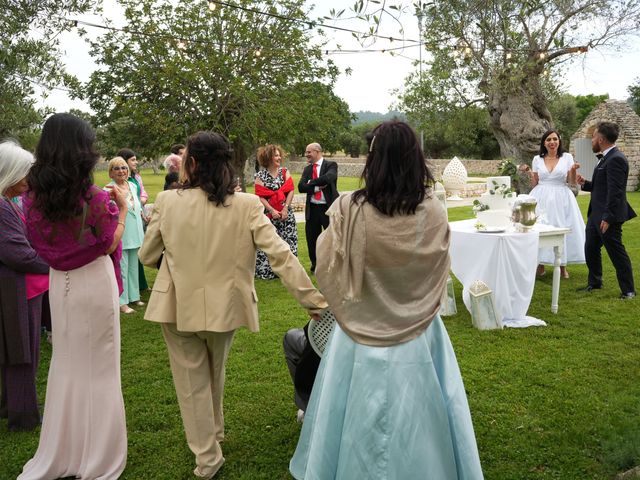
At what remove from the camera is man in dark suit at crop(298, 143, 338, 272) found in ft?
27.1

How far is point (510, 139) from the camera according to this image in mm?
16266

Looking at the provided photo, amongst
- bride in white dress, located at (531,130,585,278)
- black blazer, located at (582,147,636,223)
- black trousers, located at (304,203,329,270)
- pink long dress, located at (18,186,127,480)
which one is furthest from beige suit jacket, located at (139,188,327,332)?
bride in white dress, located at (531,130,585,278)

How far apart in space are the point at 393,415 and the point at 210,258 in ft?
3.91

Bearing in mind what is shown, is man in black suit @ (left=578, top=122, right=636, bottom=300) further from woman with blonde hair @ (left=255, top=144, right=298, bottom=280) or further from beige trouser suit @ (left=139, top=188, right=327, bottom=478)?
beige trouser suit @ (left=139, top=188, right=327, bottom=478)

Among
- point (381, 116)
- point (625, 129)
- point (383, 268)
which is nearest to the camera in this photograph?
point (383, 268)

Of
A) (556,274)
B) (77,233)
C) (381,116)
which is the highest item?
(381,116)

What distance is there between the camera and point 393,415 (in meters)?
2.38

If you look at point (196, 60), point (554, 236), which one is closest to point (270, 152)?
point (554, 236)

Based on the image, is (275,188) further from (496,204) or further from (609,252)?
(609,252)

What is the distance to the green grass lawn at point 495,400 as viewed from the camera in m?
3.27

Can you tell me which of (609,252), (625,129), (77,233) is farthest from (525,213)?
(625,129)

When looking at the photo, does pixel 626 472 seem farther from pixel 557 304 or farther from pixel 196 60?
pixel 196 60

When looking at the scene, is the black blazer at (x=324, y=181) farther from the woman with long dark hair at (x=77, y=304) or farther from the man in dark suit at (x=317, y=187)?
the woman with long dark hair at (x=77, y=304)

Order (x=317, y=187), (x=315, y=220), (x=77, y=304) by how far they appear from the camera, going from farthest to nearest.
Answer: (x=315, y=220) → (x=317, y=187) → (x=77, y=304)
